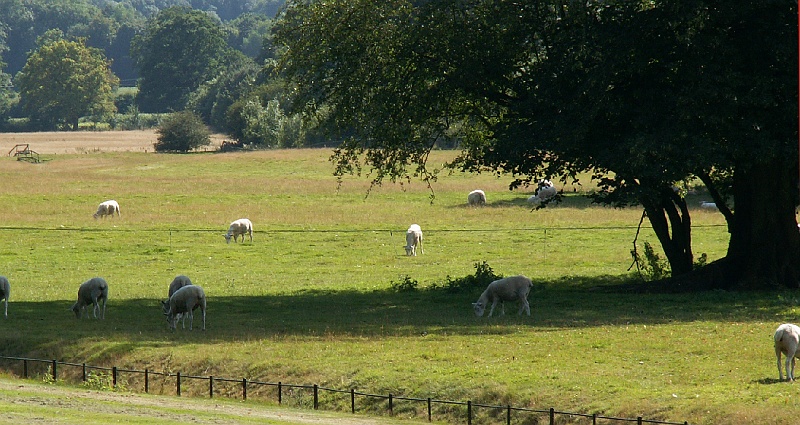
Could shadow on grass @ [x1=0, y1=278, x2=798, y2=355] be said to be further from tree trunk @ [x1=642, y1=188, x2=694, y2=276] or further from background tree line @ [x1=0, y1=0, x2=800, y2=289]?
background tree line @ [x1=0, y1=0, x2=800, y2=289]

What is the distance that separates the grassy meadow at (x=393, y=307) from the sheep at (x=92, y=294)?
597mm

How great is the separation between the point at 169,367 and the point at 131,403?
4.39m

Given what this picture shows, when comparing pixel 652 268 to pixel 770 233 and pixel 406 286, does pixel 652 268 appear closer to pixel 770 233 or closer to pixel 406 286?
pixel 770 233

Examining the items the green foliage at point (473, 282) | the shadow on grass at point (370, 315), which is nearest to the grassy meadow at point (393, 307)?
the shadow on grass at point (370, 315)

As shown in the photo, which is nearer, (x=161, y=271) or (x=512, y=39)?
(x=512, y=39)

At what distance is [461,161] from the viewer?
3938cm

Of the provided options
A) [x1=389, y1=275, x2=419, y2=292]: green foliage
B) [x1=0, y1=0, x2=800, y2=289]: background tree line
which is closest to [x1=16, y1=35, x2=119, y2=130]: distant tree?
[x1=0, y1=0, x2=800, y2=289]: background tree line

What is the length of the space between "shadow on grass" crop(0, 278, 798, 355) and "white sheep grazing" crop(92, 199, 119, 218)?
89.5 ft

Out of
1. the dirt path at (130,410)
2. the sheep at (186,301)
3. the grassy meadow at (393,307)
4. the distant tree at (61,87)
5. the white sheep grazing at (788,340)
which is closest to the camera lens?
the dirt path at (130,410)

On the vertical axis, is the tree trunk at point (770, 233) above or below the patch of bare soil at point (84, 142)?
below

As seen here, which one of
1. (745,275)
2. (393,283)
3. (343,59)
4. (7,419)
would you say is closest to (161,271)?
(393,283)

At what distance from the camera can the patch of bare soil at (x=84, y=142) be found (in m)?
125

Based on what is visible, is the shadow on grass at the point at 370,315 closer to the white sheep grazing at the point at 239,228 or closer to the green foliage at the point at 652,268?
the green foliage at the point at 652,268

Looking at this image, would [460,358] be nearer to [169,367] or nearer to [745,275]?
[169,367]
